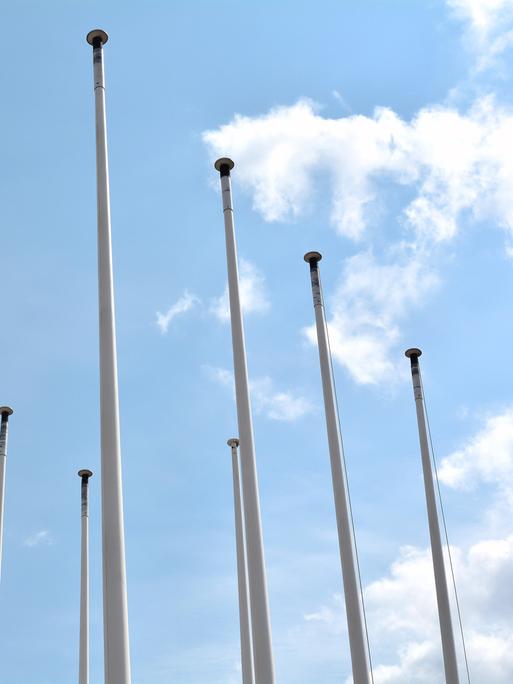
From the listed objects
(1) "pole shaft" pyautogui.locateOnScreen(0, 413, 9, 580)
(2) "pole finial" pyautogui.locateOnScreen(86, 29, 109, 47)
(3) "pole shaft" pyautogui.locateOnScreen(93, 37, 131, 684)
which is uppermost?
(2) "pole finial" pyautogui.locateOnScreen(86, 29, 109, 47)

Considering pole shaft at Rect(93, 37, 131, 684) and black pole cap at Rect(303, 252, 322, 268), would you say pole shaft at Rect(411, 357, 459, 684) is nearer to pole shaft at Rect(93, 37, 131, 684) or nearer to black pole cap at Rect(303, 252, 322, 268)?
black pole cap at Rect(303, 252, 322, 268)

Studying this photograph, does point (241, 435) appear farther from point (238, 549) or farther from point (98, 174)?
point (238, 549)

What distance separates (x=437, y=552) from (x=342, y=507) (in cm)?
678

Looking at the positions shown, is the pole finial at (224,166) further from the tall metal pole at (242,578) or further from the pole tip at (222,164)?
the tall metal pole at (242,578)

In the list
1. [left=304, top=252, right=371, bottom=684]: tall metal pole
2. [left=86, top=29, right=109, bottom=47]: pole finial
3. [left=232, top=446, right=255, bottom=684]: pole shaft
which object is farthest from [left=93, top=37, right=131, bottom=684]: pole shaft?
[left=232, top=446, right=255, bottom=684]: pole shaft

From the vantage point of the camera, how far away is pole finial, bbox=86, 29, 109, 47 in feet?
98.0

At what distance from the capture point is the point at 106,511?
22391 millimetres

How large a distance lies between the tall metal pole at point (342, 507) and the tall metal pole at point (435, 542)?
5.87 m

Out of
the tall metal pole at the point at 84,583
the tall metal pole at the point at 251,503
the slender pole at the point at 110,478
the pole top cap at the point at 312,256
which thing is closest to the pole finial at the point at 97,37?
the slender pole at the point at 110,478

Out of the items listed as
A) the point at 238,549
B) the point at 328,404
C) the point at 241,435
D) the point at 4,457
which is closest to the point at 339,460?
the point at 328,404

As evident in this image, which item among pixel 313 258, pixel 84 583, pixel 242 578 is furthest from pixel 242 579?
pixel 313 258

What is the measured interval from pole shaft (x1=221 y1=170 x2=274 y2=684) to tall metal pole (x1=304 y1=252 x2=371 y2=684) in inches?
239

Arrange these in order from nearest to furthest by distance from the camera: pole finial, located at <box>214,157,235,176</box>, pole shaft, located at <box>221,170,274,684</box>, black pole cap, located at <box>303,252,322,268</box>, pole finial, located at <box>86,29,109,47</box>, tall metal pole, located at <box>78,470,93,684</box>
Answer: pole shaft, located at <box>221,170,274,684</box>, pole finial, located at <box>86,29,109,47</box>, pole finial, located at <box>214,157,235,176</box>, black pole cap, located at <box>303,252,322,268</box>, tall metal pole, located at <box>78,470,93,684</box>

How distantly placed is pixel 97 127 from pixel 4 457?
21383 mm
